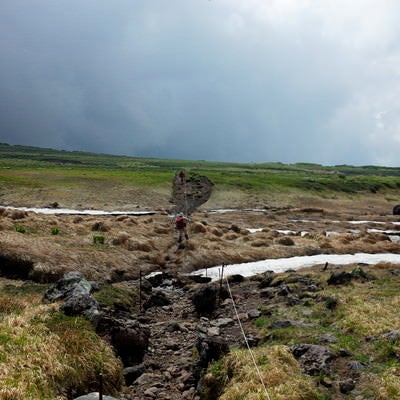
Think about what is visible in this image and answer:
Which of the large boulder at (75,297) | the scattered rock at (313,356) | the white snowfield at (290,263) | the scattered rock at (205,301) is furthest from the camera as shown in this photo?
the white snowfield at (290,263)

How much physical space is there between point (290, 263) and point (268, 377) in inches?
1102

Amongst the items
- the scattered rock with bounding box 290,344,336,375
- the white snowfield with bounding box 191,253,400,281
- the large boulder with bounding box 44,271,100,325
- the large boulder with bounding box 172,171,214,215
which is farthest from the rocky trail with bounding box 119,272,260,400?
the large boulder with bounding box 172,171,214,215

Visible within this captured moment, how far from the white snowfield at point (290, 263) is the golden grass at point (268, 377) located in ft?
61.4

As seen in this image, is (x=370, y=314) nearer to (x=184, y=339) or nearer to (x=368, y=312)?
(x=368, y=312)

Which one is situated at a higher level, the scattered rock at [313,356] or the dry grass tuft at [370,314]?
the dry grass tuft at [370,314]

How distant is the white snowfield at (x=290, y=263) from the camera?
1396 inches

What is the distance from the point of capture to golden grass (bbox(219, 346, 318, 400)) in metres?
11.7

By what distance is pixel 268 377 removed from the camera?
12.5 meters

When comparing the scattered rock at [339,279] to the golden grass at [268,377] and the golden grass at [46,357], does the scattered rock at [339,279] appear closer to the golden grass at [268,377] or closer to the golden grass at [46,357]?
the golden grass at [268,377]

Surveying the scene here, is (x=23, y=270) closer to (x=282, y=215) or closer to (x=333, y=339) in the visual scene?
(x=333, y=339)

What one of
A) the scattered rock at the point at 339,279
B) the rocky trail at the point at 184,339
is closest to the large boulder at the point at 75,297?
the rocky trail at the point at 184,339

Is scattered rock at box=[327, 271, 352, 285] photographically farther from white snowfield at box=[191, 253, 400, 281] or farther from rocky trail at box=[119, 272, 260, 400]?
white snowfield at box=[191, 253, 400, 281]

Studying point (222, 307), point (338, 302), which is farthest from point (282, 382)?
point (222, 307)

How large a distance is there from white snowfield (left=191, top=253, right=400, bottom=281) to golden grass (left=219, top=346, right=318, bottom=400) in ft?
61.4
